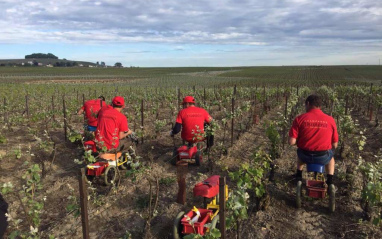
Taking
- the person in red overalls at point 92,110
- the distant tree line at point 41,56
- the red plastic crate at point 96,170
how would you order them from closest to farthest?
the red plastic crate at point 96,170 < the person in red overalls at point 92,110 < the distant tree line at point 41,56

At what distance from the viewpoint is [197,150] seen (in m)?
6.12

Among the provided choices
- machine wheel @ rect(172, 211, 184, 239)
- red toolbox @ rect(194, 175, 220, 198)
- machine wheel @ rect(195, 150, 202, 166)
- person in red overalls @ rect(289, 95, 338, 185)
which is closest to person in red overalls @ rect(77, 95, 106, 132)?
machine wheel @ rect(195, 150, 202, 166)

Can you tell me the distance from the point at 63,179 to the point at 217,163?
2.81 meters

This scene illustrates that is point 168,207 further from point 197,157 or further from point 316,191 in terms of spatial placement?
point 316,191

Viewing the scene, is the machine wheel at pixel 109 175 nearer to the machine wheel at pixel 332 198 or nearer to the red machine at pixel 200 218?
the red machine at pixel 200 218

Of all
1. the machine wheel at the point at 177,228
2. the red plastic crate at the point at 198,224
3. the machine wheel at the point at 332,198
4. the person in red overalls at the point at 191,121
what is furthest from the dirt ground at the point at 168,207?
the person in red overalls at the point at 191,121

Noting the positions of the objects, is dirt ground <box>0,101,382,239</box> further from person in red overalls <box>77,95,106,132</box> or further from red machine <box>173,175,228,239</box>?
person in red overalls <box>77,95,106,132</box>

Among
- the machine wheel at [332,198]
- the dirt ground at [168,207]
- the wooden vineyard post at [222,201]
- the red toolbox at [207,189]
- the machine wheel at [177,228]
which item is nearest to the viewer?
the wooden vineyard post at [222,201]

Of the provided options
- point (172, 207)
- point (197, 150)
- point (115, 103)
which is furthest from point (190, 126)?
point (172, 207)

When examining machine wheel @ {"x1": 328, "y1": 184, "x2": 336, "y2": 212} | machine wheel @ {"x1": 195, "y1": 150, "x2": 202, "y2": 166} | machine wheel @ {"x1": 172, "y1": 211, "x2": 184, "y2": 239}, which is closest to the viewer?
machine wheel @ {"x1": 172, "y1": 211, "x2": 184, "y2": 239}

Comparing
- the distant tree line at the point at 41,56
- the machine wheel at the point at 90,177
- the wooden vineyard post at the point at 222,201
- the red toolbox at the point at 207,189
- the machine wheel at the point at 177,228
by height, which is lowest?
the machine wheel at the point at 90,177

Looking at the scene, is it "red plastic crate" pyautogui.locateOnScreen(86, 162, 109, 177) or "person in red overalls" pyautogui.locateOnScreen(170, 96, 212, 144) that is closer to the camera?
"red plastic crate" pyautogui.locateOnScreen(86, 162, 109, 177)

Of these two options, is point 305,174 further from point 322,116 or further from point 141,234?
point 141,234

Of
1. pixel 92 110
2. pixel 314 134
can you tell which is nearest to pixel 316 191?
pixel 314 134
